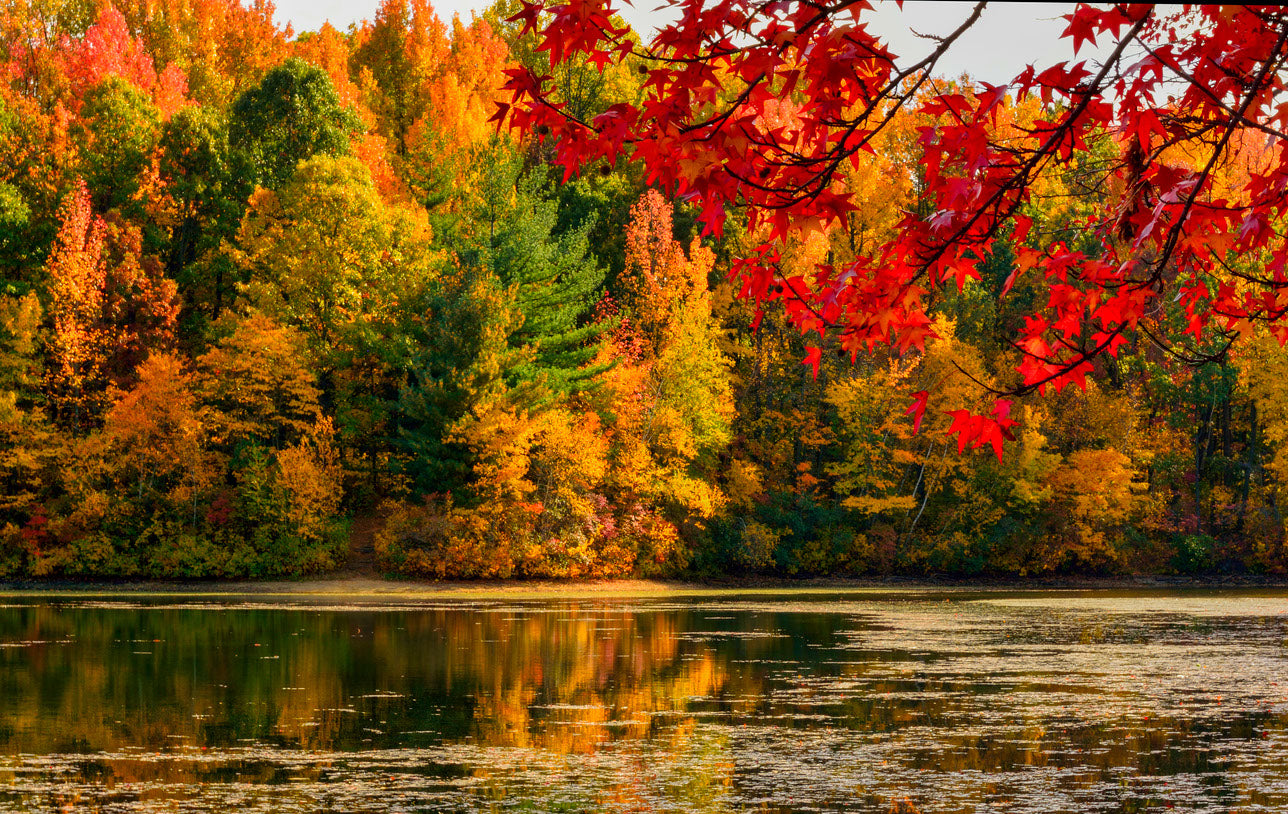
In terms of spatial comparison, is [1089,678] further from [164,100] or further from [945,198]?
[164,100]

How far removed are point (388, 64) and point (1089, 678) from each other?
60.0 m

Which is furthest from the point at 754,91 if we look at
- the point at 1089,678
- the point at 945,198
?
the point at 1089,678

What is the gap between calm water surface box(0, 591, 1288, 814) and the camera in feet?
35.7

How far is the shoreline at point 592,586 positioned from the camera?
41500 millimetres

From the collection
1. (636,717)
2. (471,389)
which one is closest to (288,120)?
(471,389)

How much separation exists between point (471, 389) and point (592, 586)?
297 inches

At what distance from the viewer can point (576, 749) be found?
43.1 ft

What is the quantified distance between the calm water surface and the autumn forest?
660 inches

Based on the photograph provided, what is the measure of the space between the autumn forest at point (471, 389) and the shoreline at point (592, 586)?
0.86 metres

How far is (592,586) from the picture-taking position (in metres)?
46.2

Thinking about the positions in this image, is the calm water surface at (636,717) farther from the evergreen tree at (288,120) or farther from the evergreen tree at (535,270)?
the evergreen tree at (288,120)

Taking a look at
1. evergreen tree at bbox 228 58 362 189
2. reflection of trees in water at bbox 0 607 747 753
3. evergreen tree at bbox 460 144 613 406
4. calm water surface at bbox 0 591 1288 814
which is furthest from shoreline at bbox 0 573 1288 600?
evergreen tree at bbox 228 58 362 189

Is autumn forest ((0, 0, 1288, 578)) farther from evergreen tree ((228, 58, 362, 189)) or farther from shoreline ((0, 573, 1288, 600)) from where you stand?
shoreline ((0, 573, 1288, 600))

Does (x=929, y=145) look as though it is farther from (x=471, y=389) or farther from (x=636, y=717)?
(x=471, y=389)
